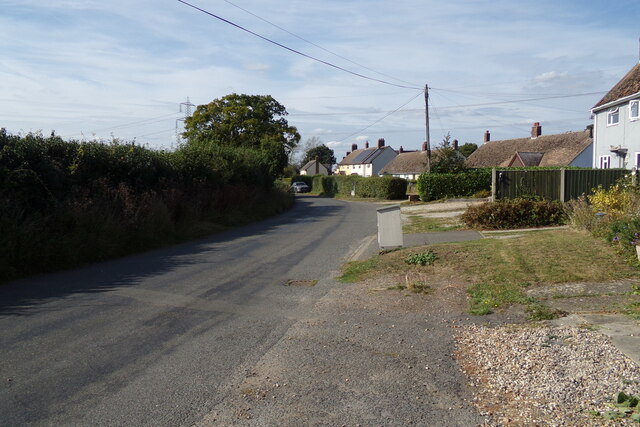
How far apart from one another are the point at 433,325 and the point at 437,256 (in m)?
4.19

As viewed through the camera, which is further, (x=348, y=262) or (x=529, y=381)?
(x=348, y=262)

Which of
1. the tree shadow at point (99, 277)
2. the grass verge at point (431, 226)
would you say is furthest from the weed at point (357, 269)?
the grass verge at point (431, 226)

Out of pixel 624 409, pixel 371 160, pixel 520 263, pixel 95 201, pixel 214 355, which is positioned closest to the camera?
pixel 624 409

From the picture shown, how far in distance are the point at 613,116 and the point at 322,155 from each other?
91.7 meters

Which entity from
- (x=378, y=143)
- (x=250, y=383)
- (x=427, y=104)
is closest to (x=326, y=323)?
(x=250, y=383)

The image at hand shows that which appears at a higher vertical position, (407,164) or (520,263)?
(407,164)

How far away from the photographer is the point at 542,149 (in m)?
55.6

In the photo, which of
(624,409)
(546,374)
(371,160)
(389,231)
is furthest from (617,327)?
(371,160)

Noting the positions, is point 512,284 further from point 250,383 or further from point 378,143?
point 378,143

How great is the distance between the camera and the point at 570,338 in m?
6.19

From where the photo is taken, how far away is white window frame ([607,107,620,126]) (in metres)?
28.7

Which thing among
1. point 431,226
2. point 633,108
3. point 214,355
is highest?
point 633,108

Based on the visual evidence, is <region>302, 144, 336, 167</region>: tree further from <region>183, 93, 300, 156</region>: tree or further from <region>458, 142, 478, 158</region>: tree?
<region>183, 93, 300, 156</region>: tree

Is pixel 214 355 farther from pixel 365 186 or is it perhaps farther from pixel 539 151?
pixel 539 151
